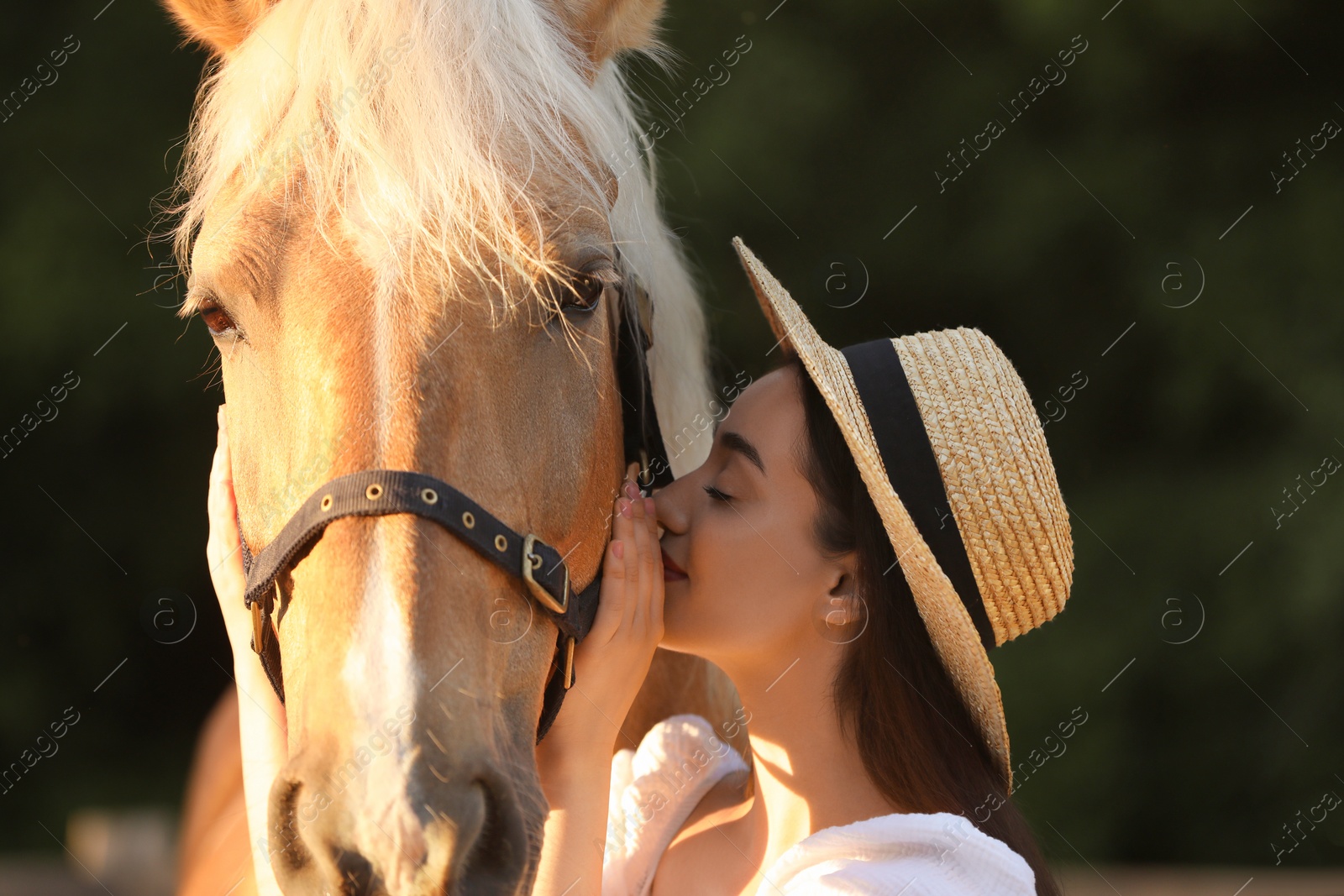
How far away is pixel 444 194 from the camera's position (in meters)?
1.07

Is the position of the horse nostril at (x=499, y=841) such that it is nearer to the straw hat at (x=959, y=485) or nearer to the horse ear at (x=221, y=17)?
the straw hat at (x=959, y=485)

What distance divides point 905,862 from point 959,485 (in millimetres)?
462

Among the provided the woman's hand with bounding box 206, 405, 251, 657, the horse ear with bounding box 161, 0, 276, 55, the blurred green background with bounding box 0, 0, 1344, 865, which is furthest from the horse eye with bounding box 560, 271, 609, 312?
the blurred green background with bounding box 0, 0, 1344, 865

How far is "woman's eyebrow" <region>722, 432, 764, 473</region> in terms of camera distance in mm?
1420

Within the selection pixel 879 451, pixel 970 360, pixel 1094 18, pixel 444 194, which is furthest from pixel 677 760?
pixel 1094 18

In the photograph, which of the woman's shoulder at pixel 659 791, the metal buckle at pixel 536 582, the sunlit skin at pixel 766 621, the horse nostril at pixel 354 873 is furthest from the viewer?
the woman's shoulder at pixel 659 791

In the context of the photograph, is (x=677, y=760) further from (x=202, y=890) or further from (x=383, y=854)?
(x=202, y=890)

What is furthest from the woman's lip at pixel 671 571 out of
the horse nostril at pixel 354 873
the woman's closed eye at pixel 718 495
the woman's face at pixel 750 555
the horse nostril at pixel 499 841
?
the horse nostril at pixel 354 873

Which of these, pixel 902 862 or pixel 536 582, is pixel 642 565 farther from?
pixel 902 862

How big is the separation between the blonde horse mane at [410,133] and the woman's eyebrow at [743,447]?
400 mm

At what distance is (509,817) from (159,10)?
3.66m

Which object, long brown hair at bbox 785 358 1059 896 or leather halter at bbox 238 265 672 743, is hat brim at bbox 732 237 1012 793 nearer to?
long brown hair at bbox 785 358 1059 896

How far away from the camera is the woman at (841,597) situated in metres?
1.27

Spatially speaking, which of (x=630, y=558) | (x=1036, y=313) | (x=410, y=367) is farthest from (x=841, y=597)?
(x=1036, y=313)
